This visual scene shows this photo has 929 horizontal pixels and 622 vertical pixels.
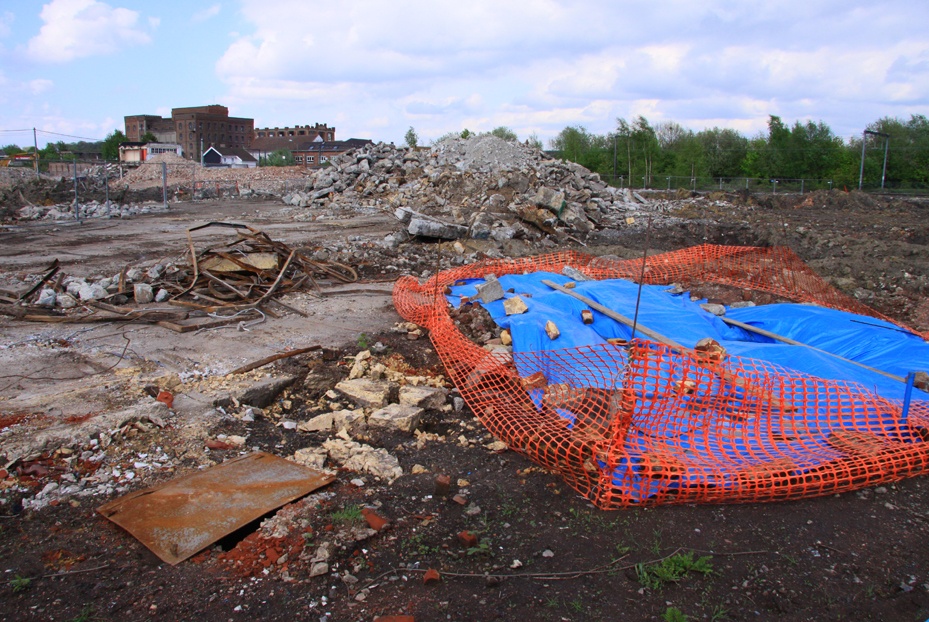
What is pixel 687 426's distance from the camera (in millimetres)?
4430

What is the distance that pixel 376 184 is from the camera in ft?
83.3

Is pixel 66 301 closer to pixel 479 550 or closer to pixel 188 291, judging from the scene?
pixel 188 291

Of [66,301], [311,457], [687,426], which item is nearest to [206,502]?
[311,457]

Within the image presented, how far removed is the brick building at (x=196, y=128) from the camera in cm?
9394

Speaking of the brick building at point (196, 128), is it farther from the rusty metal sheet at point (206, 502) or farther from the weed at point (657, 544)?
the weed at point (657, 544)

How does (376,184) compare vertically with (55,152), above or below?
below

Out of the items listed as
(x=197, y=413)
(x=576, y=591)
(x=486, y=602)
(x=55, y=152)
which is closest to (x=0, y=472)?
(x=197, y=413)

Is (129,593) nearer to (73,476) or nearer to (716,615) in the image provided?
(73,476)

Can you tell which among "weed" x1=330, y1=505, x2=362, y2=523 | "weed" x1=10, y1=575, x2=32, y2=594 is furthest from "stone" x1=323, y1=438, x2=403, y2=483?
"weed" x1=10, y1=575, x2=32, y2=594

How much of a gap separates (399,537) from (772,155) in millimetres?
47851

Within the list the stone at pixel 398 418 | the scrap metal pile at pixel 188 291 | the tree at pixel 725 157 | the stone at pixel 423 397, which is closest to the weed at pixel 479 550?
the stone at pixel 398 418

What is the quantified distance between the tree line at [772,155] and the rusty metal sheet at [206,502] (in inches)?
1497

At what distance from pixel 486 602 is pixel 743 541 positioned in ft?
5.18

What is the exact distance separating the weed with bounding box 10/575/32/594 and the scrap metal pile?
4244 millimetres
